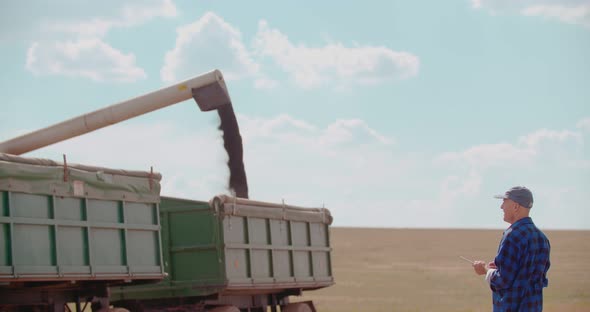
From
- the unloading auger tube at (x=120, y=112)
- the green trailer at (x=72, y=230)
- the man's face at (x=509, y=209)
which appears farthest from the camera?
the unloading auger tube at (x=120, y=112)

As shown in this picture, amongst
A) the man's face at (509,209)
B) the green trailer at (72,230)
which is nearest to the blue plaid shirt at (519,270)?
the man's face at (509,209)

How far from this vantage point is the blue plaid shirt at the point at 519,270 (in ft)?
24.6

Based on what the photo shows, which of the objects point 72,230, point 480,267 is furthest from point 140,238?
point 480,267

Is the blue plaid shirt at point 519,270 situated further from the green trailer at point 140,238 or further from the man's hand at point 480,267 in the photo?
the green trailer at point 140,238

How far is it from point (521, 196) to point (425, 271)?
45622 millimetres

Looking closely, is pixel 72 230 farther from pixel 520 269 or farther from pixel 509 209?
pixel 520 269

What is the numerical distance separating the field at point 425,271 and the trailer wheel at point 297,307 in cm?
1147

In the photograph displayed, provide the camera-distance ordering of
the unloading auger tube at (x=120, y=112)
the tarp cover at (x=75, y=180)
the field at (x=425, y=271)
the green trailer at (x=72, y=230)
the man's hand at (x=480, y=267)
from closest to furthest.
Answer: the man's hand at (x=480, y=267) → the green trailer at (x=72, y=230) → the tarp cover at (x=75, y=180) → the unloading auger tube at (x=120, y=112) → the field at (x=425, y=271)

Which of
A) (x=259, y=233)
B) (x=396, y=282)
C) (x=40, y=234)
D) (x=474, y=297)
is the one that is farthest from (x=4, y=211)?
(x=396, y=282)

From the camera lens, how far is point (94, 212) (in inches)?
510

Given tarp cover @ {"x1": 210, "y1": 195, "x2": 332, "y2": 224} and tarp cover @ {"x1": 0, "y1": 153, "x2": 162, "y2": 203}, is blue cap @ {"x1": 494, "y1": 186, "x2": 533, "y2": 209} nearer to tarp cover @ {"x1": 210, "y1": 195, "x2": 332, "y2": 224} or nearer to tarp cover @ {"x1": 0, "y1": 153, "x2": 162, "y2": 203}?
tarp cover @ {"x1": 0, "y1": 153, "x2": 162, "y2": 203}

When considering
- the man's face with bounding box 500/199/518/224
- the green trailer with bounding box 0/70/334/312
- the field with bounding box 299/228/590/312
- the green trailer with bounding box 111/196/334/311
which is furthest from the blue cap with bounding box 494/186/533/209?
the field with bounding box 299/228/590/312

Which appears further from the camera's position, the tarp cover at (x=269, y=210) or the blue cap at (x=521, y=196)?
the tarp cover at (x=269, y=210)

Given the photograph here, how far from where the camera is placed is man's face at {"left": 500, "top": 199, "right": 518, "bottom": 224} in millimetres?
7680
